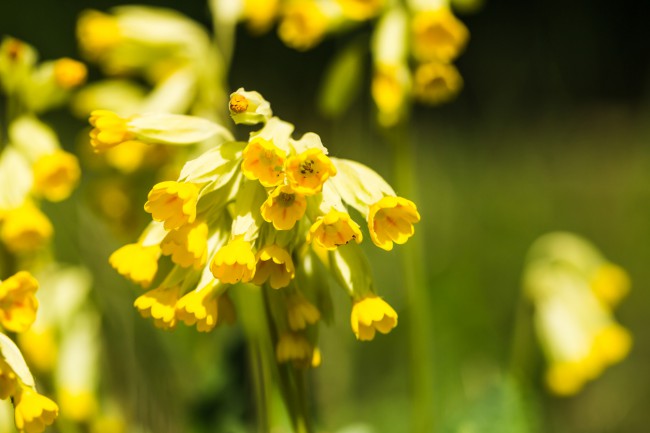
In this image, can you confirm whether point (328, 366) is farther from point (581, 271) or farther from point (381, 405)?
point (581, 271)

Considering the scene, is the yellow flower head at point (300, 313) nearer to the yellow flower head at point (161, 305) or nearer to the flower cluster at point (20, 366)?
the yellow flower head at point (161, 305)

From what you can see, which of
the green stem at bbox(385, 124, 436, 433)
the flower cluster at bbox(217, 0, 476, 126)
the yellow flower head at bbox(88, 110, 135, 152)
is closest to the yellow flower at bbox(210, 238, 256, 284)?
the yellow flower head at bbox(88, 110, 135, 152)

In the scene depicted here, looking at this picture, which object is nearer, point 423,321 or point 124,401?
point 423,321

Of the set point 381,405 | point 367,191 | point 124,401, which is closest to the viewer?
point 367,191

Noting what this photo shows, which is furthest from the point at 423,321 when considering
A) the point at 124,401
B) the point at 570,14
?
the point at 570,14

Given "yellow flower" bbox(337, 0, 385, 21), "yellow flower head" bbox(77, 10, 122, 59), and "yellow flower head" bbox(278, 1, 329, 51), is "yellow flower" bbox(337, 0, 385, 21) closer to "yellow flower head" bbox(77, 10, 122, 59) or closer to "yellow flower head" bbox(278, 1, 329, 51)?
"yellow flower head" bbox(278, 1, 329, 51)

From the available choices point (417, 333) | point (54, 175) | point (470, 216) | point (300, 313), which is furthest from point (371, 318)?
point (470, 216)
